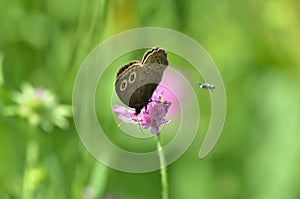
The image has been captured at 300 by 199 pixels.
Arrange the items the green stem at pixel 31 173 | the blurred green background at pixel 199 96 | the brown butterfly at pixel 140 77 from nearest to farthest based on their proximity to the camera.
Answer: the brown butterfly at pixel 140 77, the green stem at pixel 31 173, the blurred green background at pixel 199 96

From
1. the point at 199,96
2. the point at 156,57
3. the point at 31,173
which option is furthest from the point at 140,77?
the point at 199,96

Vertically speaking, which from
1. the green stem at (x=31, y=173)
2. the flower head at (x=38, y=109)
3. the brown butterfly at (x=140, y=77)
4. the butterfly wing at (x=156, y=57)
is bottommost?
the brown butterfly at (x=140, y=77)

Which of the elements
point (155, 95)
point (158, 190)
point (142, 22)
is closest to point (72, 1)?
point (142, 22)

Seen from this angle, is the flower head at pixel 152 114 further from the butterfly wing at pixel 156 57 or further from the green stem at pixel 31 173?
the green stem at pixel 31 173

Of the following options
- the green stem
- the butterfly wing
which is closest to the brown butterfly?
the butterfly wing

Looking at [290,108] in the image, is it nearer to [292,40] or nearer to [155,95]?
[292,40]

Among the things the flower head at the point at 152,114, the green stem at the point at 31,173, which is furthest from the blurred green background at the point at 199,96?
the flower head at the point at 152,114
